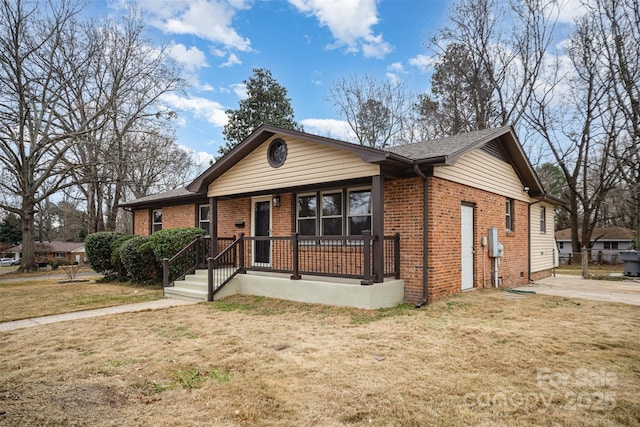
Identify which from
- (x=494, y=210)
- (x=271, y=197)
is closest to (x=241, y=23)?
(x=271, y=197)

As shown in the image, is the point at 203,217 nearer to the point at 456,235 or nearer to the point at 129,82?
the point at 456,235

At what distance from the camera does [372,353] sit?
4.68m

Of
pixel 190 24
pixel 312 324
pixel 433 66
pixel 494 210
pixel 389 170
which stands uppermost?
pixel 433 66

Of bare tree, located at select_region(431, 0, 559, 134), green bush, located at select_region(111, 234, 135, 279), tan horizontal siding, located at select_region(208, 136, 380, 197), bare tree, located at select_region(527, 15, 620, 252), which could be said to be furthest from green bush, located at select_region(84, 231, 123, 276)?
bare tree, located at select_region(527, 15, 620, 252)

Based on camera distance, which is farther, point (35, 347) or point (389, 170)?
point (389, 170)

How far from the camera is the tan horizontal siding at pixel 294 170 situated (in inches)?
313

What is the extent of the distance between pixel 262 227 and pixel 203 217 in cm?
359

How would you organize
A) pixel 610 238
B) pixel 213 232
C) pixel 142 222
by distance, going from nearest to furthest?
pixel 213 232 → pixel 142 222 → pixel 610 238

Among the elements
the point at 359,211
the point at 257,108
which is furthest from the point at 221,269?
the point at 257,108

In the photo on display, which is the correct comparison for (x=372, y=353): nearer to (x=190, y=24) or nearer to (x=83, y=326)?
(x=83, y=326)

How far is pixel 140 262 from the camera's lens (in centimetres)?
1166

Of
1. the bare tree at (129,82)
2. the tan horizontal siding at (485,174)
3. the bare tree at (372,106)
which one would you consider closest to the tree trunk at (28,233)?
the bare tree at (129,82)

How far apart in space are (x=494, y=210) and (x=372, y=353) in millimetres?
7386

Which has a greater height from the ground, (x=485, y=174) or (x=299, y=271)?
(x=485, y=174)
